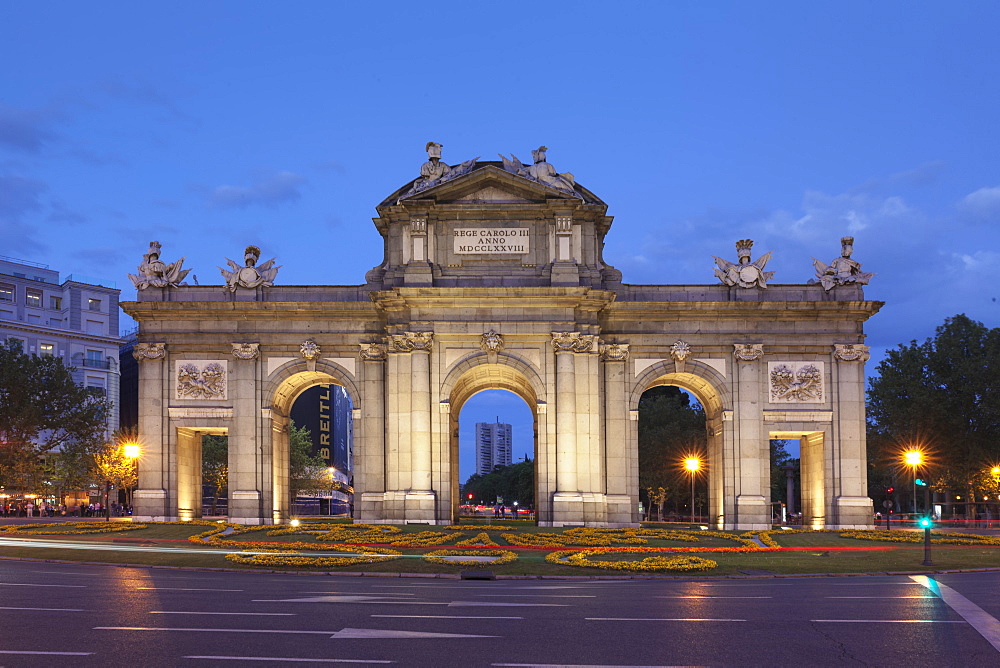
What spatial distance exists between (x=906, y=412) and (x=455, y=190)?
50.8 meters

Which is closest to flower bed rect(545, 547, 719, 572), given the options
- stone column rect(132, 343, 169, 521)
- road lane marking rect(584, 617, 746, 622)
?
road lane marking rect(584, 617, 746, 622)

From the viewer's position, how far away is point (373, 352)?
60438mm

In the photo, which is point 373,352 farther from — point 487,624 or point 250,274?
point 487,624

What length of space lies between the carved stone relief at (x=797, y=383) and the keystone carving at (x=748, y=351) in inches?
65.7

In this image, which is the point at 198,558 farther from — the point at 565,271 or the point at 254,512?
the point at 565,271

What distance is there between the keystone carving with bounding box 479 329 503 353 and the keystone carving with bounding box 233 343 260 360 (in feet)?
46.3

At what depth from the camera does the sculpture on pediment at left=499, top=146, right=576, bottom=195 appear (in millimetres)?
59625

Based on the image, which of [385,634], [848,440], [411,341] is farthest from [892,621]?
[848,440]

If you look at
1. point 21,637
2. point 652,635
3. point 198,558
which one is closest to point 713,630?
point 652,635

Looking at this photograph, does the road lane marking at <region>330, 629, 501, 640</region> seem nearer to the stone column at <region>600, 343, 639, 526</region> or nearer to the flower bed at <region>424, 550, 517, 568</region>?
the flower bed at <region>424, 550, 517, 568</region>

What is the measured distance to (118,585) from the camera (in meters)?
28.4

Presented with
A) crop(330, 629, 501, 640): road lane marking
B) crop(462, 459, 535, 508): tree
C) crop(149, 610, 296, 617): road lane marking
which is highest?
crop(330, 629, 501, 640): road lane marking

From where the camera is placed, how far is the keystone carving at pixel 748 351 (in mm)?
60469

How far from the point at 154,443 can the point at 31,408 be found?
22.4m
